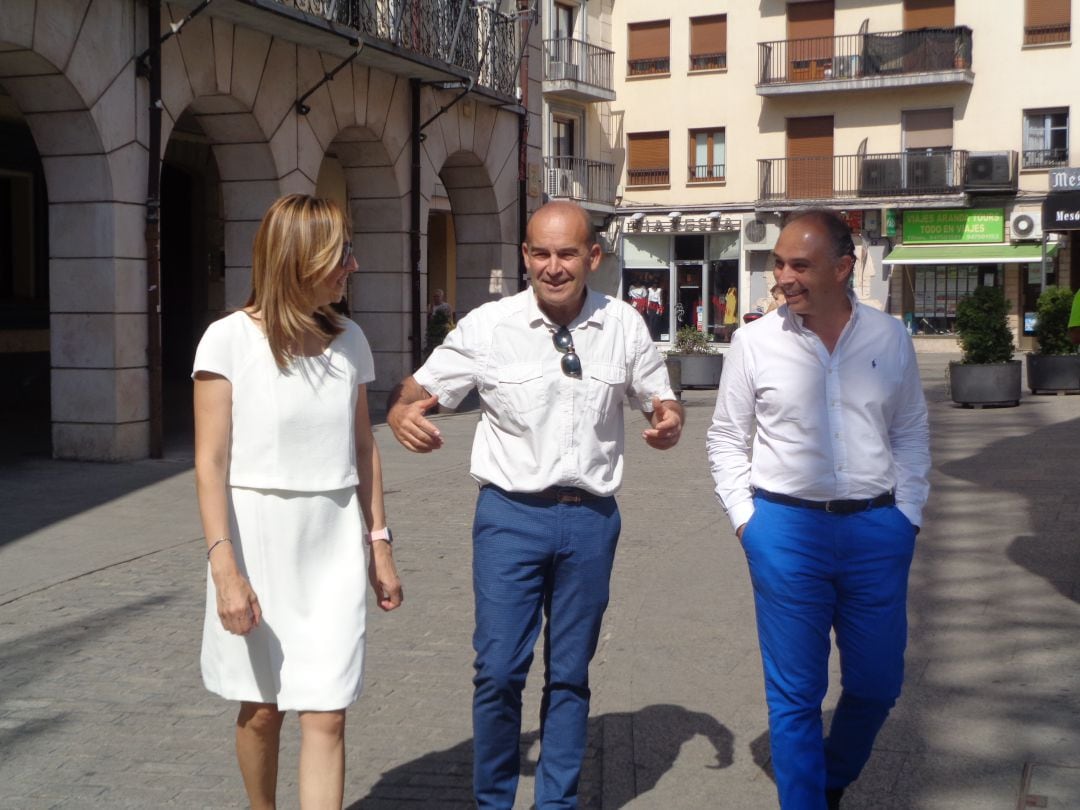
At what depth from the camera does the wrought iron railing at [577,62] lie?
137ft

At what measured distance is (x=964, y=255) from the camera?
1592 inches

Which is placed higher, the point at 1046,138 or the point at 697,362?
the point at 1046,138

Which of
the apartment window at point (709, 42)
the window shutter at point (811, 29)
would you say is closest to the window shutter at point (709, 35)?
the apartment window at point (709, 42)

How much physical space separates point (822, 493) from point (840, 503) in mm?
56

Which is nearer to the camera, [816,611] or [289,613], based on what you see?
[289,613]

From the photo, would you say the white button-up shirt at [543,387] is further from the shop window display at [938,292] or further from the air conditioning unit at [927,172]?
the shop window display at [938,292]

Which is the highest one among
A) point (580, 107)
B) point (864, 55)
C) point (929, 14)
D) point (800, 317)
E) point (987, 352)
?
point (929, 14)

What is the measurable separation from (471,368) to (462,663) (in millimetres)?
2396

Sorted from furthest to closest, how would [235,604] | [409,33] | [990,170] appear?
1. [990,170]
2. [409,33]
3. [235,604]

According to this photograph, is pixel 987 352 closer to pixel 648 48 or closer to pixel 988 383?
pixel 988 383

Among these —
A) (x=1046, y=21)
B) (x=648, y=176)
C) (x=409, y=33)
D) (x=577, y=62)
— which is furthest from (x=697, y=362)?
(x=648, y=176)

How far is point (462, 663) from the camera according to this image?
613 cm

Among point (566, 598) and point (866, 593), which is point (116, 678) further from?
point (866, 593)

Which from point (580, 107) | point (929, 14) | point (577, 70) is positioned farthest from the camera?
point (580, 107)
